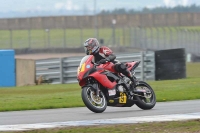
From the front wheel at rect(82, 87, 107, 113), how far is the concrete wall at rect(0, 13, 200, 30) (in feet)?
167

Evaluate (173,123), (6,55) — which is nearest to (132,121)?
(173,123)

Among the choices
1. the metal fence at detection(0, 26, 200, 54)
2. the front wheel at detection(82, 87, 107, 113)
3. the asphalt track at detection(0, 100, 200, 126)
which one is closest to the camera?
the asphalt track at detection(0, 100, 200, 126)

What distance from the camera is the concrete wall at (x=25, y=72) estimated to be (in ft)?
79.3

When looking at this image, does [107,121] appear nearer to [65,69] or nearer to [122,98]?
[122,98]

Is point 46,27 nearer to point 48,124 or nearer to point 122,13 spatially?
point 122,13

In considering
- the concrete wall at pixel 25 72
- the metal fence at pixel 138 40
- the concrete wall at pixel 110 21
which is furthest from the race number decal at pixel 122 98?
the concrete wall at pixel 110 21

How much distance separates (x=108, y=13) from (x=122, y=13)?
1.70 m

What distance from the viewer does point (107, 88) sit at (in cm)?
1216

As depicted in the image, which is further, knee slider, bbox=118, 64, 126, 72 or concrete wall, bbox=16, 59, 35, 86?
concrete wall, bbox=16, 59, 35, 86

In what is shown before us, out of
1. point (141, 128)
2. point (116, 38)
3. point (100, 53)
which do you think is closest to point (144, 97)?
point (100, 53)

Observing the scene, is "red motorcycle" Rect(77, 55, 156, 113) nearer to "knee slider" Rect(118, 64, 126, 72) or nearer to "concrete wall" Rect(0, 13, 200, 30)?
"knee slider" Rect(118, 64, 126, 72)

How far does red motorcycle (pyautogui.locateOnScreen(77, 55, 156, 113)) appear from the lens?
1188 cm

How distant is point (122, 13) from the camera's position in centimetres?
6669

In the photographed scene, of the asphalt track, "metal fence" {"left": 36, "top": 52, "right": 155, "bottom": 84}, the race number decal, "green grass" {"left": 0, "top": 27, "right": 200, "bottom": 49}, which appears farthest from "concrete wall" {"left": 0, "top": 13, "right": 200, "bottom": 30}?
the race number decal
